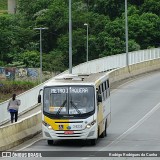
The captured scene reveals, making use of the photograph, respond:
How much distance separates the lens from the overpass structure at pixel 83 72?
2721 centimetres

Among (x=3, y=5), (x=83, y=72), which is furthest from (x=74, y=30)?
(x=3, y=5)

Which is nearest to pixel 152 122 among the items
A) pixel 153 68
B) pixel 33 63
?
pixel 153 68

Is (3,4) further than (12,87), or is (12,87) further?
(3,4)

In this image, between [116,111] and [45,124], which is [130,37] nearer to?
[116,111]

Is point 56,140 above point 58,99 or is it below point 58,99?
below

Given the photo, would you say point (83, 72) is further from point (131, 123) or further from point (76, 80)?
point (76, 80)

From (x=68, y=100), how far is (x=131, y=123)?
844 cm

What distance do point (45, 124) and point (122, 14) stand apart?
76.7m

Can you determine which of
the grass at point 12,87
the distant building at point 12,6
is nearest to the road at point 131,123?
the grass at point 12,87

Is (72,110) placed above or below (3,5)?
below

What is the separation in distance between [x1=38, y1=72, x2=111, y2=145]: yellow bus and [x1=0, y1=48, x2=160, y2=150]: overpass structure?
1.43 metres

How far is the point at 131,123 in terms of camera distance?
34.8m

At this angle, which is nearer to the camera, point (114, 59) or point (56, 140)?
point (56, 140)

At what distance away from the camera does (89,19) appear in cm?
10362
